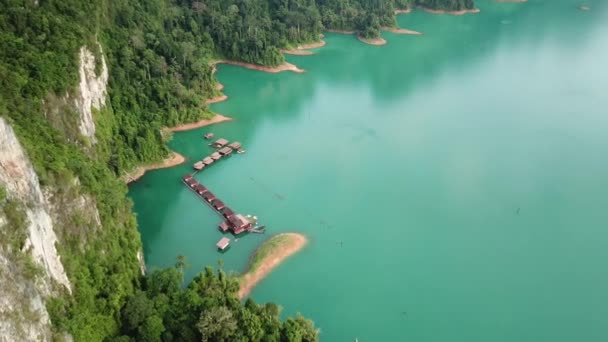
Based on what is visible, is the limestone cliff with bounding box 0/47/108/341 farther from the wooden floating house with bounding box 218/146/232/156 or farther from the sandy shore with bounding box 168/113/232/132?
the sandy shore with bounding box 168/113/232/132

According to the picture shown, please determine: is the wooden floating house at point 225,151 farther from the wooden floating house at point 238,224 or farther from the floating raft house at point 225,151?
the wooden floating house at point 238,224

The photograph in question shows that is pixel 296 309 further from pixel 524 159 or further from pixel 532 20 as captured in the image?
pixel 532 20

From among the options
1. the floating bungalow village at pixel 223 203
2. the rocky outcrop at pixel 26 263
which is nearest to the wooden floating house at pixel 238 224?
the floating bungalow village at pixel 223 203

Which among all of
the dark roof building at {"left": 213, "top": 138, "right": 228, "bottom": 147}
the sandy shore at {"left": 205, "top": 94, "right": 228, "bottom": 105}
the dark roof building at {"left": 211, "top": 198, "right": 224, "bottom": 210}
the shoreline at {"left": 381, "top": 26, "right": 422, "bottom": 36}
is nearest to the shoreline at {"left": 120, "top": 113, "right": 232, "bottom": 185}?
the sandy shore at {"left": 205, "top": 94, "right": 228, "bottom": 105}

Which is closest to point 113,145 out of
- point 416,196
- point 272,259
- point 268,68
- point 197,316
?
point 272,259

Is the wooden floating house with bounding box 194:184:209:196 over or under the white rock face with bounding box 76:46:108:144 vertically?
under

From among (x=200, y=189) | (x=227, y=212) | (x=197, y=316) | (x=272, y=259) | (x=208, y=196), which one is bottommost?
(x=272, y=259)

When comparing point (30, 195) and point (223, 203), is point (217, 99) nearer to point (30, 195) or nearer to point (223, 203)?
point (223, 203)

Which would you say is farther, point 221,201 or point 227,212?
point 221,201
